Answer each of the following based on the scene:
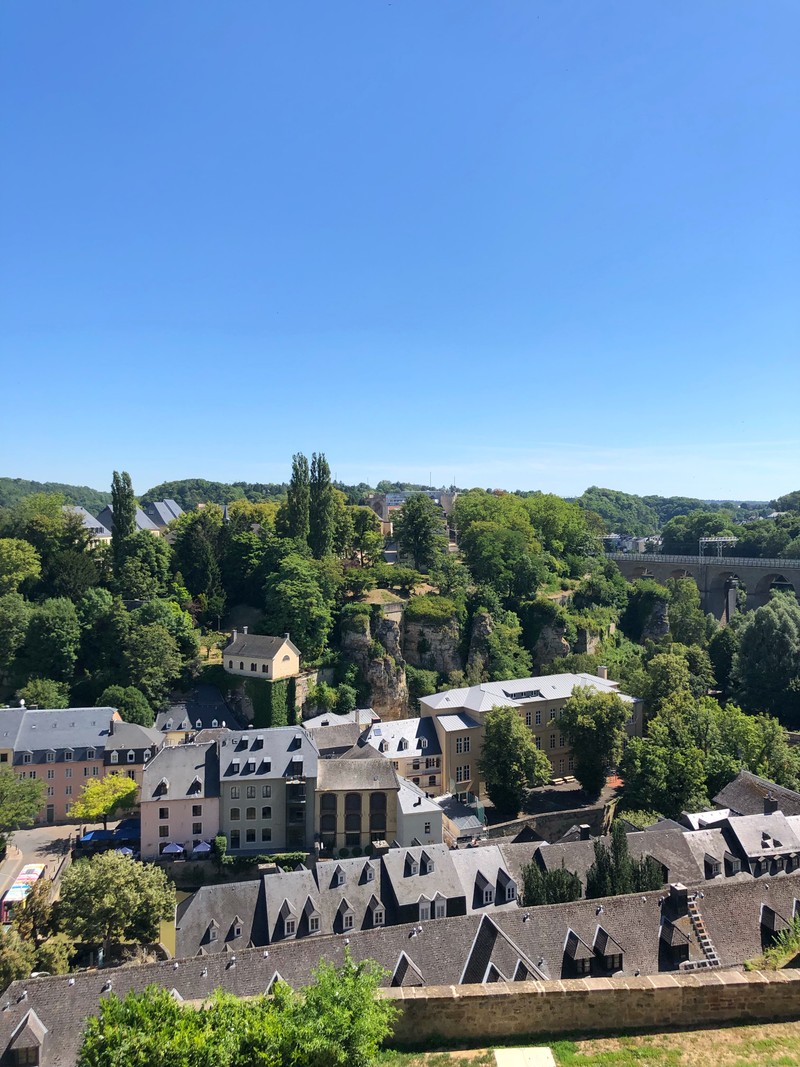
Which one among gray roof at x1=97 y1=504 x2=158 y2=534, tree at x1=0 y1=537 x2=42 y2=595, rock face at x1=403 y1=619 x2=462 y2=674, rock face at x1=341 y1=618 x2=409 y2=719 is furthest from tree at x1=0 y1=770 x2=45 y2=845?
gray roof at x1=97 y1=504 x2=158 y2=534

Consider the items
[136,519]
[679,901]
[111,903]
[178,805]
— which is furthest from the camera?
[136,519]

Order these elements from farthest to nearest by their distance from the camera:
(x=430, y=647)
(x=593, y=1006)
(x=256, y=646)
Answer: (x=430, y=647) < (x=256, y=646) < (x=593, y=1006)

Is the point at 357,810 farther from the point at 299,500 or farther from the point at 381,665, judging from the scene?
the point at 299,500

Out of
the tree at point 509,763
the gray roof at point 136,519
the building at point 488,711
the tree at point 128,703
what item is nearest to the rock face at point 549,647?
the building at point 488,711

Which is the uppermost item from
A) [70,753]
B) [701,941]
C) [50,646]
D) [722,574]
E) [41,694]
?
[722,574]

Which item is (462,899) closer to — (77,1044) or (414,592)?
A: (77,1044)

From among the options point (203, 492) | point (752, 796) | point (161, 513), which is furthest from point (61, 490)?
point (752, 796)
